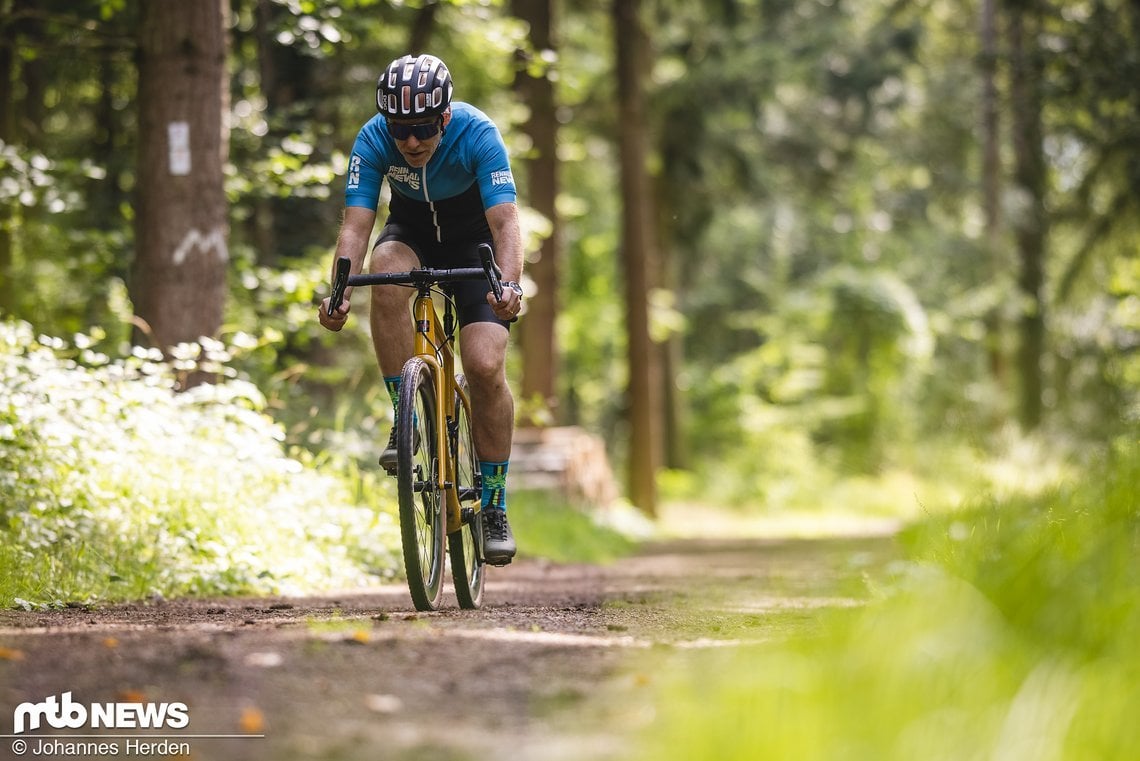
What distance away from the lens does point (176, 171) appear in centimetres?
820

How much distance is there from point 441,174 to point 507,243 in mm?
548

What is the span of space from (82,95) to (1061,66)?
38.9 feet

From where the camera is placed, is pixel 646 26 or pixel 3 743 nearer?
pixel 3 743

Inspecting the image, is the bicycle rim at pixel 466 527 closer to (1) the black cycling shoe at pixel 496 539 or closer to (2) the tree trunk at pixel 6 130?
(1) the black cycling shoe at pixel 496 539

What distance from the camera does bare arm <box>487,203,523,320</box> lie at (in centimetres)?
537

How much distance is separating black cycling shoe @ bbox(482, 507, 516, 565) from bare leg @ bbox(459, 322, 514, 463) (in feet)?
0.88

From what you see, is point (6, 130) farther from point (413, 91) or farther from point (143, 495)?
point (413, 91)

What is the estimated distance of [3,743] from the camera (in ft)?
9.53

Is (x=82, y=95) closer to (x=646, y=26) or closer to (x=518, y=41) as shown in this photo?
(x=518, y=41)

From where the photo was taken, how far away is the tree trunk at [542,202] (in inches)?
708

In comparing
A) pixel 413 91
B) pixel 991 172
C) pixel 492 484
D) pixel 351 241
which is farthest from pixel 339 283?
pixel 991 172

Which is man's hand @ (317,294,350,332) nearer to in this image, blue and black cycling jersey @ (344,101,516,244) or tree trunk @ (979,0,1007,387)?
blue and black cycling jersey @ (344,101,516,244)

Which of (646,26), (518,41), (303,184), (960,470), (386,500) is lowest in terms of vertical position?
(960,470)

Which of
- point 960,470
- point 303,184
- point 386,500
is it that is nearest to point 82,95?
point 303,184
